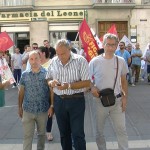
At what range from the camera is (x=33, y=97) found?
5.23 meters

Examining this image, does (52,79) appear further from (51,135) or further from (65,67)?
(51,135)

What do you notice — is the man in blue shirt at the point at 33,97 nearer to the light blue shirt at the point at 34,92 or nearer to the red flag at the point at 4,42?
the light blue shirt at the point at 34,92

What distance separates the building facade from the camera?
24188mm

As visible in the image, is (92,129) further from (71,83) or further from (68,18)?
(68,18)

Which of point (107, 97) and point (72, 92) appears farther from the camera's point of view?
point (107, 97)

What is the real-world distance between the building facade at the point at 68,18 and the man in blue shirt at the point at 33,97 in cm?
1902

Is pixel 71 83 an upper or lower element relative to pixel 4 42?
lower

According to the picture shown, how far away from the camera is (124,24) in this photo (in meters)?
24.6

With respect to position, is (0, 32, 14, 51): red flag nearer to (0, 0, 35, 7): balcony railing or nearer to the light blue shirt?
the light blue shirt

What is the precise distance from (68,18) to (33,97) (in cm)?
1968

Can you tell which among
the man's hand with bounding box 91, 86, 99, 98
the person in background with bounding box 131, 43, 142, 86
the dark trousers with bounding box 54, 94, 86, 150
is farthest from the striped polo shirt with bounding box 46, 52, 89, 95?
the person in background with bounding box 131, 43, 142, 86

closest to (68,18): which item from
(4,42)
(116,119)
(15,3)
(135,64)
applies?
(15,3)

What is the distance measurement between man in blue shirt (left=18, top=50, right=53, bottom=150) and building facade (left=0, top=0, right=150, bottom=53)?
749 inches

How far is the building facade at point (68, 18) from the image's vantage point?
24.2 metres
